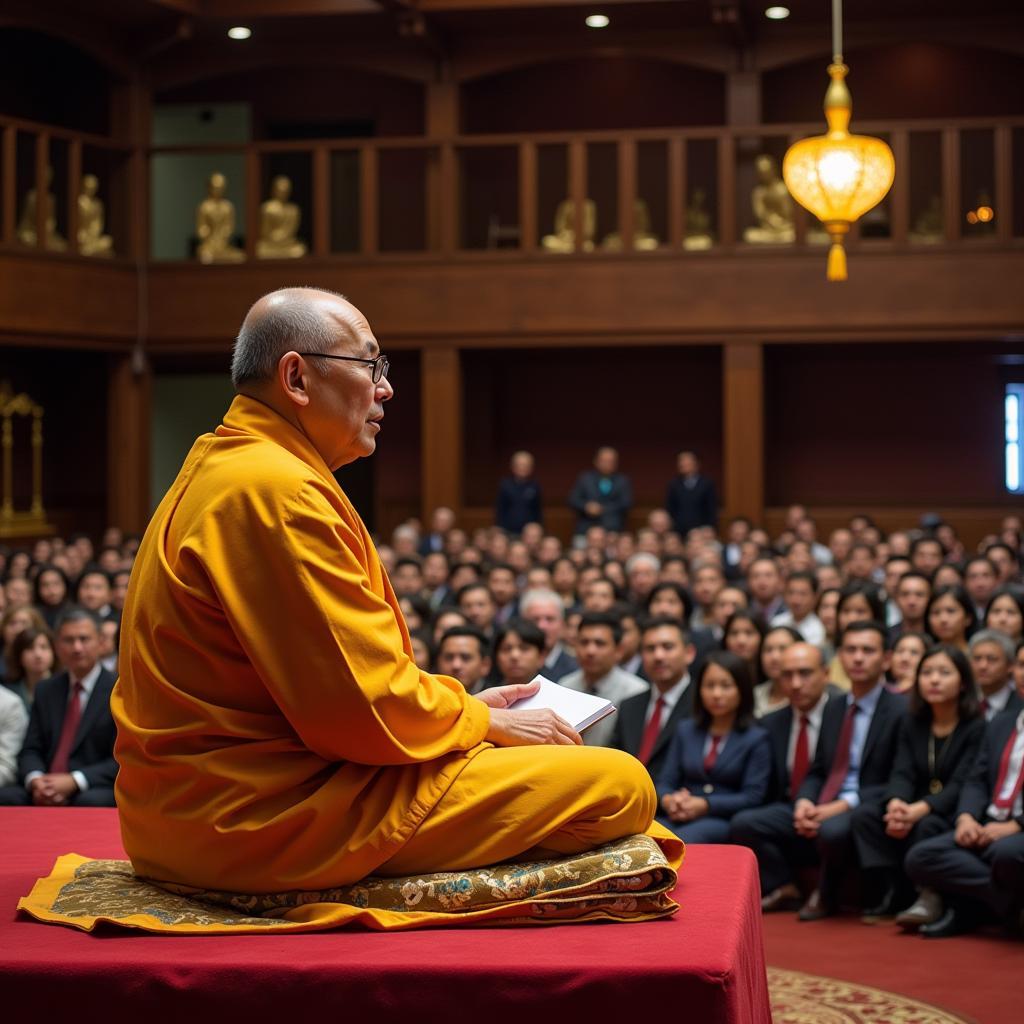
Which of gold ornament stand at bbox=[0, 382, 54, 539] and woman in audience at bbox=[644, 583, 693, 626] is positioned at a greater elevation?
gold ornament stand at bbox=[0, 382, 54, 539]

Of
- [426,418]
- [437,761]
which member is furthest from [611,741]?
[426,418]

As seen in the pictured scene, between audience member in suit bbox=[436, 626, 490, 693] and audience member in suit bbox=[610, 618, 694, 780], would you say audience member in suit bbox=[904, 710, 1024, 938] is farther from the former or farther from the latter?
audience member in suit bbox=[436, 626, 490, 693]

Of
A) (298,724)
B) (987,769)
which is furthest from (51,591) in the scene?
(298,724)

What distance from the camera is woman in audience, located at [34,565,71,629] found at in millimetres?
9555

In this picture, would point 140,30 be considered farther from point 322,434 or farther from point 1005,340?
point 322,434

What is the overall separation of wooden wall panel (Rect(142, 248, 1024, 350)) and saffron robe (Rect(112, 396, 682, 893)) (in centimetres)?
1159

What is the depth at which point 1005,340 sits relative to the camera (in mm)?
14070

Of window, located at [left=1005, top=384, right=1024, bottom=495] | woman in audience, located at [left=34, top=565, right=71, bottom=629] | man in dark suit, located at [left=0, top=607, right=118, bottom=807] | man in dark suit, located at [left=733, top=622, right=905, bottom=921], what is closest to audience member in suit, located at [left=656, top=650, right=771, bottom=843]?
man in dark suit, located at [left=733, top=622, right=905, bottom=921]

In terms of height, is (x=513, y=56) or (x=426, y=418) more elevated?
(x=513, y=56)

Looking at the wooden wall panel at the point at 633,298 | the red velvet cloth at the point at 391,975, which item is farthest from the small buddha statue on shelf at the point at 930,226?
the red velvet cloth at the point at 391,975

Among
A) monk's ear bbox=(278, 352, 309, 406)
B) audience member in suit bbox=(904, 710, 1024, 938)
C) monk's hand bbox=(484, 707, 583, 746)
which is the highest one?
monk's ear bbox=(278, 352, 309, 406)

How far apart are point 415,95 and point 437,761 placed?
15.1 m

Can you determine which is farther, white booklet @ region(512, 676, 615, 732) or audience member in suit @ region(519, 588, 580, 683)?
audience member in suit @ region(519, 588, 580, 683)

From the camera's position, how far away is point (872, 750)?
6.14m
